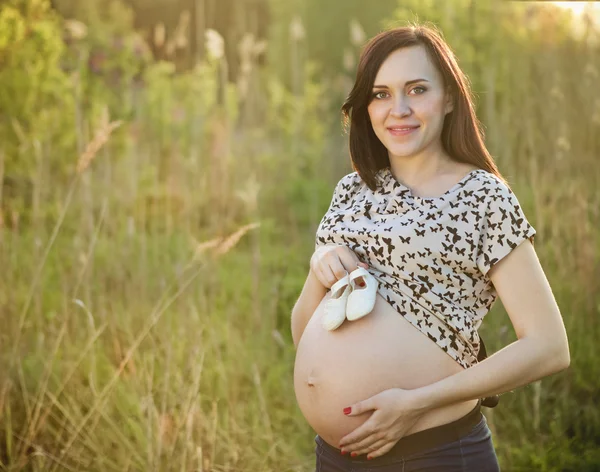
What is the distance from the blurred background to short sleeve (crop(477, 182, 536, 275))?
710 millimetres

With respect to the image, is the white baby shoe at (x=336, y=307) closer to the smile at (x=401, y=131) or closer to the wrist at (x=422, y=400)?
the wrist at (x=422, y=400)

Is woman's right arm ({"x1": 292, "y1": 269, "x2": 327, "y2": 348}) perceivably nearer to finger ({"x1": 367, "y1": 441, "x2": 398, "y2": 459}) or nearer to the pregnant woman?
the pregnant woman

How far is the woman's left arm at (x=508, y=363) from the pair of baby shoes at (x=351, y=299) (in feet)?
0.63

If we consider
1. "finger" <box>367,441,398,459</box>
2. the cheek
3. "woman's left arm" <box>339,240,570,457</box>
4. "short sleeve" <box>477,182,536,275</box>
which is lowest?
"finger" <box>367,441,398,459</box>

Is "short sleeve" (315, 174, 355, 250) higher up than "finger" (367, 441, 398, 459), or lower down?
higher up

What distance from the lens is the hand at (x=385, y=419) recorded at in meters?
1.72

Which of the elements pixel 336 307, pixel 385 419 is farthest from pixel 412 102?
pixel 385 419

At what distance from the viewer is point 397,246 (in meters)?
1.82

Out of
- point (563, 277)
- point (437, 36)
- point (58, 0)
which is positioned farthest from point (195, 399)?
point (58, 0)

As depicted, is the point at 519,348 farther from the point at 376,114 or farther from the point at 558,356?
the point at 376,114

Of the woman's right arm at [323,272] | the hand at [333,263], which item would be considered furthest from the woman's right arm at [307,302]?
the hand at [333,263]

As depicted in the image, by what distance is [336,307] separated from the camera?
1.85m

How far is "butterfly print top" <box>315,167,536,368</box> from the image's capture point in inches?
69.0

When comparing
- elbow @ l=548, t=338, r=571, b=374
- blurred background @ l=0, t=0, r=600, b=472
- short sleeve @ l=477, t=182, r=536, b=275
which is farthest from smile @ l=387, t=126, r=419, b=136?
elbow @ l=548, t=338, r=571, b=374
